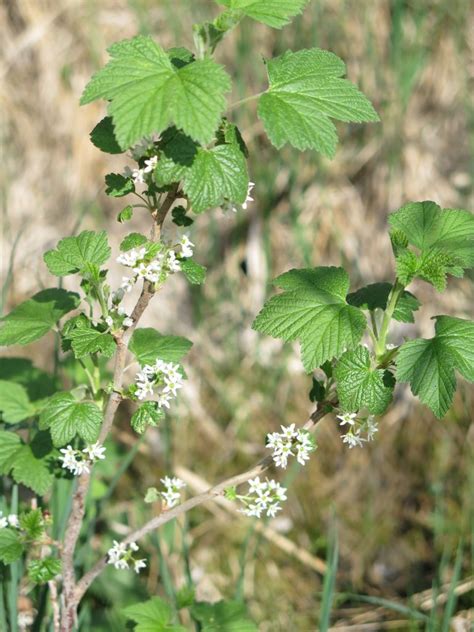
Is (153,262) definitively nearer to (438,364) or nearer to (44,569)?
(438,364)

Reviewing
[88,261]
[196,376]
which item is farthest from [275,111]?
[196,376]

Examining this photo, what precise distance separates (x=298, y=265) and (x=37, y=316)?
1772mm

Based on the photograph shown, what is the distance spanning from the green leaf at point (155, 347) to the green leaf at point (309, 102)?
44cm

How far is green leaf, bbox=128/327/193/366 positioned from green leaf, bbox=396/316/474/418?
392mm

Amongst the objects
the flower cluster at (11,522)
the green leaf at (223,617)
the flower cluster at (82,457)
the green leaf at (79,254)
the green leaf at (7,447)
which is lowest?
the green leaf at (223,617)

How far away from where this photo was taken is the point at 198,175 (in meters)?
1.23

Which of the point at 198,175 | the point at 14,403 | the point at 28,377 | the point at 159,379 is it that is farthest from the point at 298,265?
the point at 198,175

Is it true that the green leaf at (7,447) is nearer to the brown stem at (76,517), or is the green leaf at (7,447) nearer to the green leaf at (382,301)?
the brown stem at (76,517)

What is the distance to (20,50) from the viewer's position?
3.51m

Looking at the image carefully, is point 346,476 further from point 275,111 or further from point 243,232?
point 275,111

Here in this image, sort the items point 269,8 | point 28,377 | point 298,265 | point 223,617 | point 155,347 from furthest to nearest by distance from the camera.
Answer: point 298,265, point 28,377, point 223,617, point 155,347, point 269,8

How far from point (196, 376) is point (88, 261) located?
6.45 ft

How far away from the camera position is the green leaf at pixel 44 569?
1487mm

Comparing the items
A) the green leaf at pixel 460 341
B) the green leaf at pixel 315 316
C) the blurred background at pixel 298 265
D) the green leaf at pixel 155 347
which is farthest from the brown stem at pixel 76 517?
the blurred background at pixel 298 265
